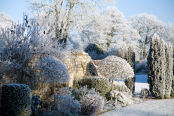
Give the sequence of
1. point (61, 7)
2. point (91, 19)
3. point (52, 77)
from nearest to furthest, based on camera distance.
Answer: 1. point (52, 77)
2. point (61, 7)
3. point (91, 19)

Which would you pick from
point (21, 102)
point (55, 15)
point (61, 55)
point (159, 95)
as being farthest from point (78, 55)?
point (55, 15)

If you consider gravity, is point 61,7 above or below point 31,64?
above

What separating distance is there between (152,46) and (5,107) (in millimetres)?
5869

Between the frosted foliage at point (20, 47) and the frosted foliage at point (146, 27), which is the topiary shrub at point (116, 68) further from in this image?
the frosted foliage at point (146, 27)

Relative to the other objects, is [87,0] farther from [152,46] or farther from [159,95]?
[159,95]

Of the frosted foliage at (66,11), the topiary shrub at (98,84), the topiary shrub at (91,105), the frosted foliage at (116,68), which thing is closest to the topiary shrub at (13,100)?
the topiary shrub at (91,105)

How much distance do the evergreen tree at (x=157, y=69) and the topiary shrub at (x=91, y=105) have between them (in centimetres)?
346

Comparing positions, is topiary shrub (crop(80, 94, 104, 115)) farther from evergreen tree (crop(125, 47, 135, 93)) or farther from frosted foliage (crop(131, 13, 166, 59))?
frosted foliage (crop(131, 13, 166, 59))

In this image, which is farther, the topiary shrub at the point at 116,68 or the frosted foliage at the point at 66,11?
the frosted foliage at the point at 66,11

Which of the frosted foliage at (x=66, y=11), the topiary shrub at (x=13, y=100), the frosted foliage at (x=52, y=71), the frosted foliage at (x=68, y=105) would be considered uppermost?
the frosted foliage at (x=66, y=11)

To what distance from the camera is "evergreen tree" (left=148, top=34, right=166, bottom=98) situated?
272 inches

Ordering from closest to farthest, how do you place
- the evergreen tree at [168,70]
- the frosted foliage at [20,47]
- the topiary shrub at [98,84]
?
1. the frosted foliage at [20,47]
2. the topiary shrub at [98,84]
3. the evergreen tree at [168,70]

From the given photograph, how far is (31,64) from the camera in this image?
4.67 meters

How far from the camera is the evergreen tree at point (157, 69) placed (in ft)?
22.6
